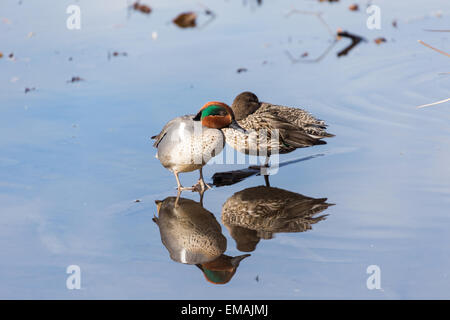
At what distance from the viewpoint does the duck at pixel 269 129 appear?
6.45 meters

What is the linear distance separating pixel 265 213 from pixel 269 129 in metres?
1.15

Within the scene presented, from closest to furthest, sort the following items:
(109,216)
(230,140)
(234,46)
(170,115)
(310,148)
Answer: (109,216) → (230,140) → (310,148) → (170,115) → (234,46)

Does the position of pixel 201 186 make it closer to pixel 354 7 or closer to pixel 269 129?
pixel 269 129

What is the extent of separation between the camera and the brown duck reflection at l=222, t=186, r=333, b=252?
527 cm

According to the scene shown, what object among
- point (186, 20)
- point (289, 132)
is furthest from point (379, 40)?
point (289, 132)

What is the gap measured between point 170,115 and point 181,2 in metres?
5.66

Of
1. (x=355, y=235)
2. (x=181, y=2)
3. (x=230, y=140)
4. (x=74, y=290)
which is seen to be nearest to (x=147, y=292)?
(x=74, y=290)

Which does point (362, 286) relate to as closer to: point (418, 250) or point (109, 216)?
point (418, 250)

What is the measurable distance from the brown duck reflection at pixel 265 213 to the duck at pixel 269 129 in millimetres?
514

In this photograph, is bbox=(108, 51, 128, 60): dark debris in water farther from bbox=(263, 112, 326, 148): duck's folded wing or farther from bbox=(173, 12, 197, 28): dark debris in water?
bbox=(263, 112, 326, 148): duck's folded wing

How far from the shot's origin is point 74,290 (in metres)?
4.61

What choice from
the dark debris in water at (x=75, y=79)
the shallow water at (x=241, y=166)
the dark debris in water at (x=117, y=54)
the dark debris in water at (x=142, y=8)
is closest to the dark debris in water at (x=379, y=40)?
the shallow water at (x=241, y=166)

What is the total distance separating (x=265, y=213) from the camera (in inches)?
221

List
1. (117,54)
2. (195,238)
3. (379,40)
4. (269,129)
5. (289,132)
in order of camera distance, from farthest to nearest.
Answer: (379,40)
(117,54)
(289,132)
(269,129)
(195,238)
